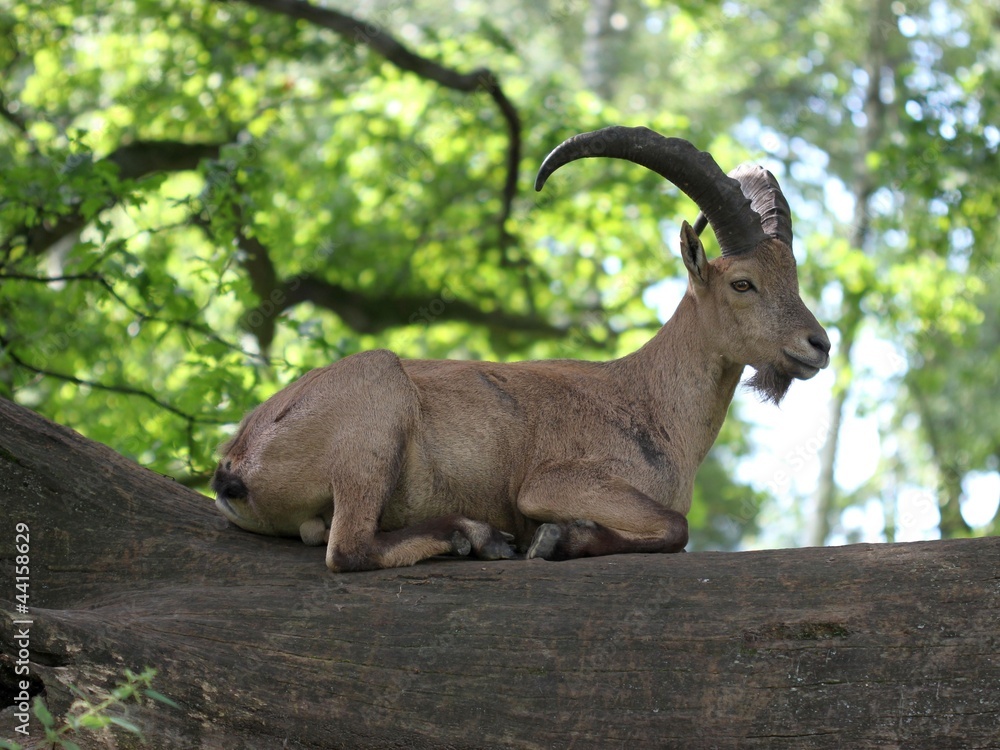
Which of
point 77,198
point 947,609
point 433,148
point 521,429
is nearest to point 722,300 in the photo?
point 521,429

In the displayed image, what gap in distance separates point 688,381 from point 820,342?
1027 millimetres

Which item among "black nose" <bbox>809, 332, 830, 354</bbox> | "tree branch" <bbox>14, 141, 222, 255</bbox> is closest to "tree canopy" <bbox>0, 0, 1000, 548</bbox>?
"tree branch" <bbox>14, 141, 222, 255</bbox>

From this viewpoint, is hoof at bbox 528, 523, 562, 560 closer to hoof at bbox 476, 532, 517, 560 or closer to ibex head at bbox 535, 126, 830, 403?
hoof at bbox 476, 532, 517, 560

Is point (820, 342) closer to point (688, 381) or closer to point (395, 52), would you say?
point (688, 381)

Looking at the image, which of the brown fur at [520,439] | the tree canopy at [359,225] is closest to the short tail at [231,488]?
the brown fur at [520,439]

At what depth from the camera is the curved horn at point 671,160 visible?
750cm

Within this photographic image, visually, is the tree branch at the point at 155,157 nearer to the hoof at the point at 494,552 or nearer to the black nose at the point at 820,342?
the hoof at the point at 494,552

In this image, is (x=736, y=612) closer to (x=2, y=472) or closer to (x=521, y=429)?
(x=521, y=429)

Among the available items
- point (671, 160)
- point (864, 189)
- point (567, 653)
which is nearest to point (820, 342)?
point (671, 160)

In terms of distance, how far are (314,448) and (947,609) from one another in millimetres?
3898

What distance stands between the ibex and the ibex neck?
0.01 m

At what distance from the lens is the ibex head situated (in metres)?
7.57

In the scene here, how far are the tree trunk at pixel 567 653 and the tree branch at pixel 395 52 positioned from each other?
36.7ft

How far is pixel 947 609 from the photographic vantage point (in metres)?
5.20
